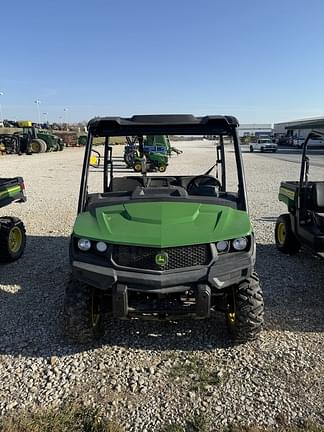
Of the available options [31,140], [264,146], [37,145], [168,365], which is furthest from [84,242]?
[264,146]

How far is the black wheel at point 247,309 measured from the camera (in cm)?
296

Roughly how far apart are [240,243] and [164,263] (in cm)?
61

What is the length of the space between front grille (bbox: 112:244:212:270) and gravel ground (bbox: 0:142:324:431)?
785mm

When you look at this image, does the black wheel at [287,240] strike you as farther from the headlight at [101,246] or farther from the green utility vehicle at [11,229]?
the green utility vehicle at [11,229]

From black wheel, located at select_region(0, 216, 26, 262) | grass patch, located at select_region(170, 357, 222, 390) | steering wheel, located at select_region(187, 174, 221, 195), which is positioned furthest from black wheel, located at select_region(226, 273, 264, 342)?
black wheel, located at select_region(0, 216, 26, 262)

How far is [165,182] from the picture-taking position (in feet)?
14.0

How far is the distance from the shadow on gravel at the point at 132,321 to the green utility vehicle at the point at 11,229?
144 millimetres

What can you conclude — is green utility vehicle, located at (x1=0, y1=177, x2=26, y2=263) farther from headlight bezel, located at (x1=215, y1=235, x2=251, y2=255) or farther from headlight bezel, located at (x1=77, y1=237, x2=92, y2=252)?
headlight bezel, located at (x1=215, y1=235, x2=251, y2=255)

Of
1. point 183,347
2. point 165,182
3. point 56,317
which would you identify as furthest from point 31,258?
point 183,347

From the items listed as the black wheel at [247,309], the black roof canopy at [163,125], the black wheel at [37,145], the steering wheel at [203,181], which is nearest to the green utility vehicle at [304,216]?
the steering wheel at [203,181]

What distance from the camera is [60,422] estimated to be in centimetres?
229

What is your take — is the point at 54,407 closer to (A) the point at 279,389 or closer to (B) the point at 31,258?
(A) the point at 279,389

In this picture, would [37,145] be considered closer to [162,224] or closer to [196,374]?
[162,224]

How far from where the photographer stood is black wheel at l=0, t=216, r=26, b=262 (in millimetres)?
4910
